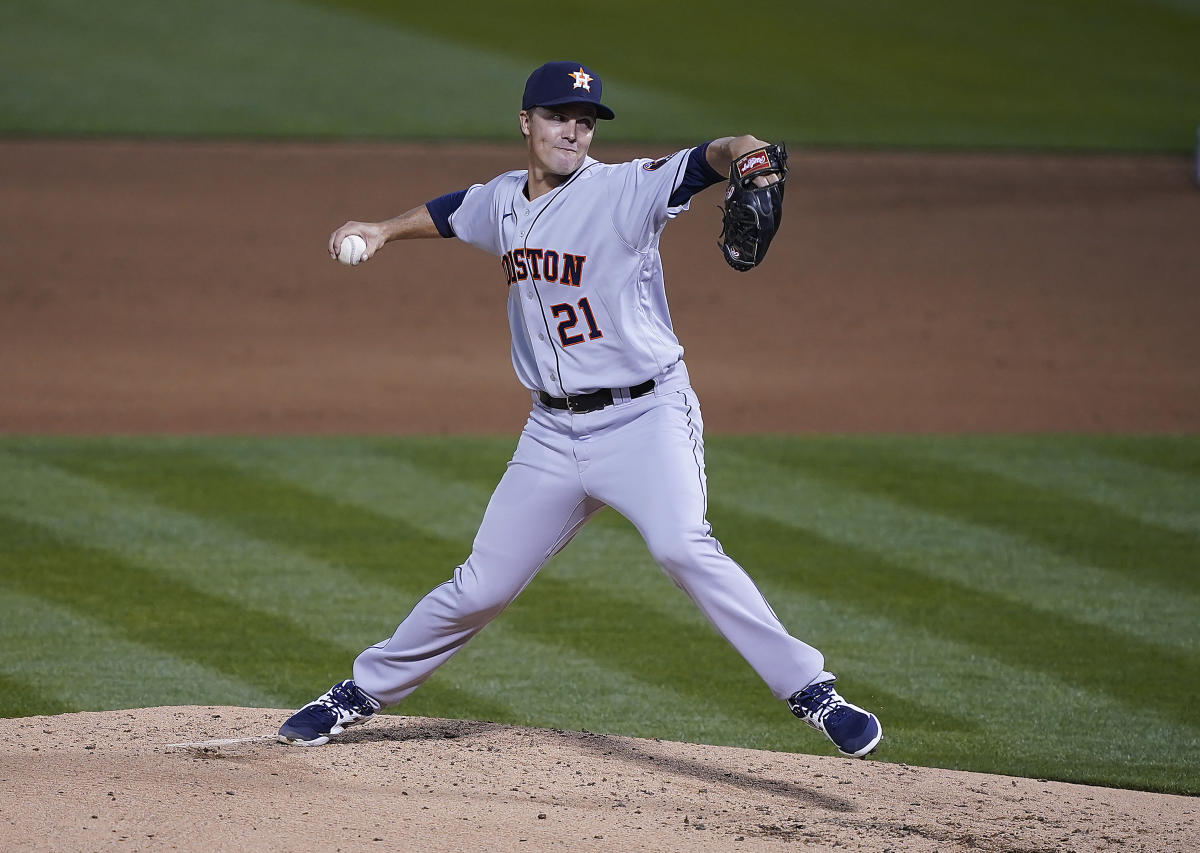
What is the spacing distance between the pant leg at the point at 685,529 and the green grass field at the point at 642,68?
1365cm

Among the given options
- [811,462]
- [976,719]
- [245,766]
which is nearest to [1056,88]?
[811,462]

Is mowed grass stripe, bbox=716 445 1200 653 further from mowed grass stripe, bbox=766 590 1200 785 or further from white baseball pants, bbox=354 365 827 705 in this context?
white baseball pants, bbox=354 365 827 705

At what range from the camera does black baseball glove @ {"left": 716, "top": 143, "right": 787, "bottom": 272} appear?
404 cm

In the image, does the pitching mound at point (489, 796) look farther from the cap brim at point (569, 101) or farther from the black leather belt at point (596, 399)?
the cap brim at point (569, 101)

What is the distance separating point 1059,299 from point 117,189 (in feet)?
26.9

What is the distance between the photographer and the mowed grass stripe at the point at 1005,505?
716 cm

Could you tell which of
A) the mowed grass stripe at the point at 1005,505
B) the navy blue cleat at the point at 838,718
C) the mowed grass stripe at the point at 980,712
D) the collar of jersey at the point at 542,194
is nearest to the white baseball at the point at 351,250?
the collar of jersey at the point at 542,194

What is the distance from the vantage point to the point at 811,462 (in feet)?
28.5

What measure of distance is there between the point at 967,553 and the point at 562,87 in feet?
11.6

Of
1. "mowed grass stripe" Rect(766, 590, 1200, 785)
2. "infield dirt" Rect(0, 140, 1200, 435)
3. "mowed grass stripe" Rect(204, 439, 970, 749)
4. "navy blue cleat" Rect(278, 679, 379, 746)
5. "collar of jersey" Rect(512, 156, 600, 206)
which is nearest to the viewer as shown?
"collar of jersey" Rect(512, 156, 600, 206)

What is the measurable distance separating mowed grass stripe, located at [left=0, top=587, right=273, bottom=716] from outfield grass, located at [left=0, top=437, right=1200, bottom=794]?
0.01 meters

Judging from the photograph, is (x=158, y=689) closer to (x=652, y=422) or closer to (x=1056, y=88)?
(x=652, y=422)

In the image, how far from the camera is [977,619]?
648cm

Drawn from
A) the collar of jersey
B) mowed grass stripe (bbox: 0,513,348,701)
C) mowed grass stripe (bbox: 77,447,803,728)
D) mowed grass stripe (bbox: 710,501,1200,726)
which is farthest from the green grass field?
the collar of jersey
